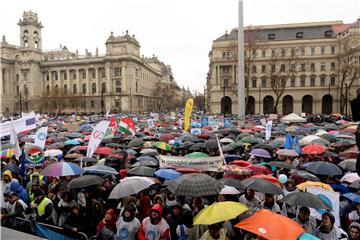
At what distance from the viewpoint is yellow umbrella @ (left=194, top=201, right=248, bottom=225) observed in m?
5.12

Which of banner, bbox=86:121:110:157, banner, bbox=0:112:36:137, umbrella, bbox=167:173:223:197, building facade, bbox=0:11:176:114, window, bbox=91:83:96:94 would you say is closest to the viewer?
umbrella, bbox=167:173:223:197

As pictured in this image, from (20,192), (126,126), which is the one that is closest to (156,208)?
(20,192)

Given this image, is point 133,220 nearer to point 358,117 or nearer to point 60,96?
point 358,117

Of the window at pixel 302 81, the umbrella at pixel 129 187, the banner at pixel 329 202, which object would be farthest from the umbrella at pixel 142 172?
the window at pixel 302 81

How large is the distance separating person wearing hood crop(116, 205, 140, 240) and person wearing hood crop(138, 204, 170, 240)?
0.43ft

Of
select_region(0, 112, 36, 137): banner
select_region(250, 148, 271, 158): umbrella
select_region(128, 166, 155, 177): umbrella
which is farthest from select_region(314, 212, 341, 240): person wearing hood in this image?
select_region(0, 112, 36, 137): banner

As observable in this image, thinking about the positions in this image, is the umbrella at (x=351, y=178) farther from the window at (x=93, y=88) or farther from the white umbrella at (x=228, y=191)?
the window at (x=93, y=88)

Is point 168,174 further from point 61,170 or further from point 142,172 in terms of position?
point 61,170

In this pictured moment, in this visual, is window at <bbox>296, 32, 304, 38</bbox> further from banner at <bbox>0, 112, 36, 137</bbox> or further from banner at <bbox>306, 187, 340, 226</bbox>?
banner at <bbox>306, 187, 340, 226</bbox>

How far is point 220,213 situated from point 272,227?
2.79ft

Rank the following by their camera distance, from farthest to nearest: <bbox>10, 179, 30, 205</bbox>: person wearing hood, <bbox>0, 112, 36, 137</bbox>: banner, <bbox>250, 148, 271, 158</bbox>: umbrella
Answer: <bbox>250, 148, 271, 158</bbox>: umbrella < <bbox>0, 112, 36, 137</bbox>: banner < <bbox>10, 179, 30, 205</bbox>: person wearing hood

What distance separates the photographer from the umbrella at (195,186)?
6.43 meters

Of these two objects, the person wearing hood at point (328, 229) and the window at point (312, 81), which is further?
the window at point (312, 81)

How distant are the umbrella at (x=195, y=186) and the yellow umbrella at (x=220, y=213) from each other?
0.98 m
